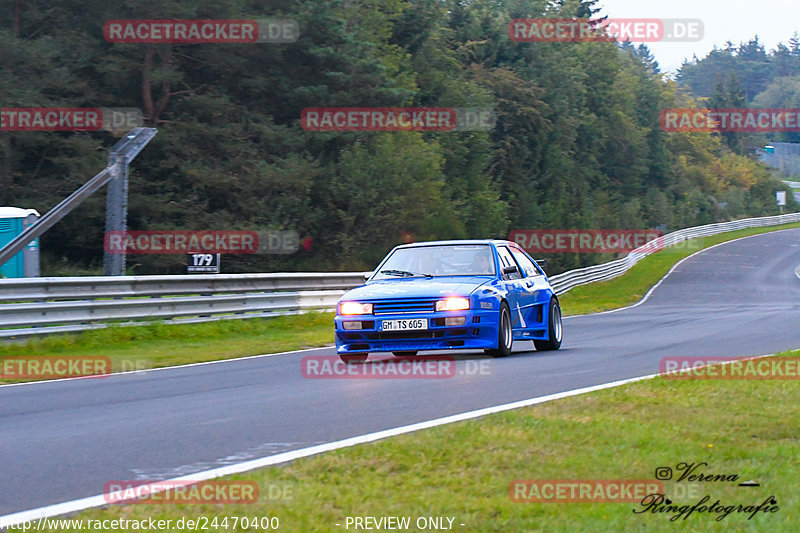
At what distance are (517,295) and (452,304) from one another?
1.64 metres

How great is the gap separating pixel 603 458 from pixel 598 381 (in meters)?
4.06

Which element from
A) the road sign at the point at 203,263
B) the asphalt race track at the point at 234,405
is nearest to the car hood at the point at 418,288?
the asphalt race track at the point at 234,405

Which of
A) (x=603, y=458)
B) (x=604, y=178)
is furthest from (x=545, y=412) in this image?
(x=604, y=178)

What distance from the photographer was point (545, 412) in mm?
7867

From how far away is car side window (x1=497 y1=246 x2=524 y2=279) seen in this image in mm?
13831

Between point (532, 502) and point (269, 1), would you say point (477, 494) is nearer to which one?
point (532, 502)

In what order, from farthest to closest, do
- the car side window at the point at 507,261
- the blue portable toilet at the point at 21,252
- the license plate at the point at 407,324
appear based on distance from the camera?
the blue portable toilet at the point at 21,252 → the car side window at the point at 507,261 → the license plate at the point at 407,324

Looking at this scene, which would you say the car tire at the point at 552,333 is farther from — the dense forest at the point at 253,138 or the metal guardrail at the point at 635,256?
the metal guardrail at the point at 635,256

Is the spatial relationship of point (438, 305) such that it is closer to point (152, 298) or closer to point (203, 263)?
point (152, 298)

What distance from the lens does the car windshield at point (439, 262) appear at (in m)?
13.5

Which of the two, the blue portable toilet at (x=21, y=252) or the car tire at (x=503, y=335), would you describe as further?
the blue portable toilet at (x=21, y=252)

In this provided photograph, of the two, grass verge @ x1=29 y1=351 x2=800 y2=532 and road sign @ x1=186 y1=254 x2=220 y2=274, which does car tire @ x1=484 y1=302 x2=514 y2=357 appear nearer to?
grass verge @ x1=29 y1=351 x2=800 y2=532

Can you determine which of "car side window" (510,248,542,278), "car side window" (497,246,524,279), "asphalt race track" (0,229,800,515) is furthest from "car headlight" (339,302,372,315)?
"car side window" (510,248,542,278)

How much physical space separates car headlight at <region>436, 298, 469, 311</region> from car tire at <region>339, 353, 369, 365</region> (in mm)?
1215
